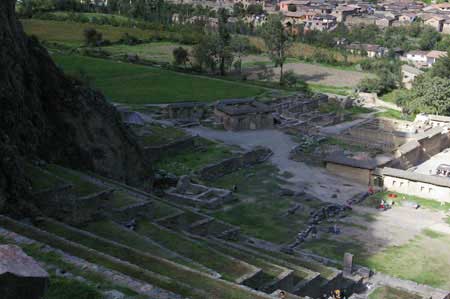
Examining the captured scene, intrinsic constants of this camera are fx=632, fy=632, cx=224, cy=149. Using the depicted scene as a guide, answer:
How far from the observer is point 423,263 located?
3591cm

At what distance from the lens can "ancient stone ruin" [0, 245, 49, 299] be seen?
13.5 metres

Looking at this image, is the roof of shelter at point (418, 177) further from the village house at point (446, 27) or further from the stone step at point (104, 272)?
the village house at point (446, 27)

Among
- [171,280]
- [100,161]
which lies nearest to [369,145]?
[100,161]

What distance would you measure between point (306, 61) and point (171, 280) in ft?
327

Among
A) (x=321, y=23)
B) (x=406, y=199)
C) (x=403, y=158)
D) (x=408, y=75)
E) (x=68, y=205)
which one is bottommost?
(x=406, y=199)

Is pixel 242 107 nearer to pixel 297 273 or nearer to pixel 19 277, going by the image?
pixel 297 273

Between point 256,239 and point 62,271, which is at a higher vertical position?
point 62,271

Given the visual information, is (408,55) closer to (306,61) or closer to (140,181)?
(306,61)

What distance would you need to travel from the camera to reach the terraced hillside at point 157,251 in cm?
2033

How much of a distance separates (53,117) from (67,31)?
89.8m

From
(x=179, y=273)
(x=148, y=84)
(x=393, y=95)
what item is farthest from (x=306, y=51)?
(x=179, y=273)

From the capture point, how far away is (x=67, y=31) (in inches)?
4897

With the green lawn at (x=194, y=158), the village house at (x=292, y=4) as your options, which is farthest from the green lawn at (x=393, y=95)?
the village house at (x=292, y=4)

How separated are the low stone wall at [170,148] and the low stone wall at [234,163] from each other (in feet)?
16.3
